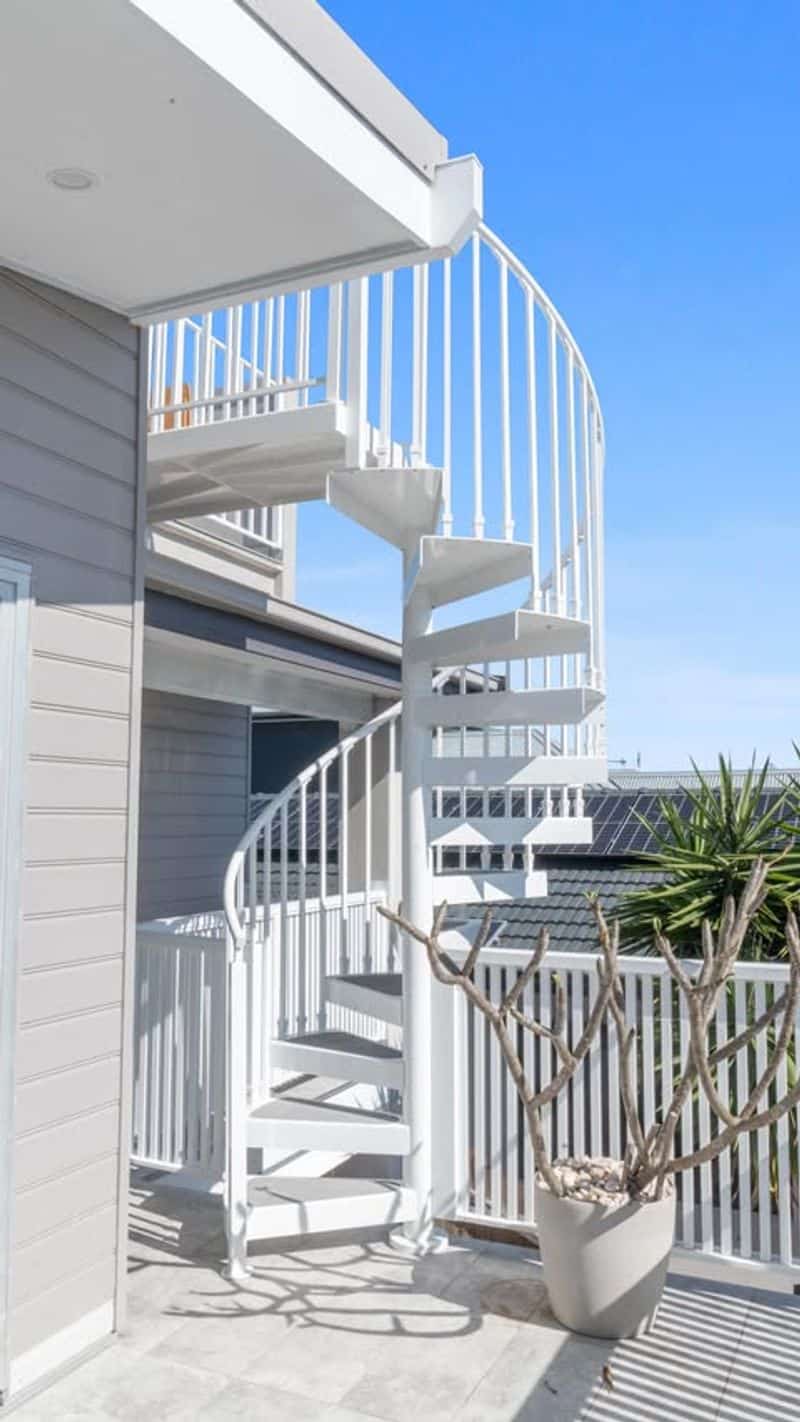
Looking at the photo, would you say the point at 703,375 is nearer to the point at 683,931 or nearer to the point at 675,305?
the point at 675,305

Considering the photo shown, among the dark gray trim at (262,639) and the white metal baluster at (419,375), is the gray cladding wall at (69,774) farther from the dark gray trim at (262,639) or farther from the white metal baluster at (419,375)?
the dark gray trim at (262,639)

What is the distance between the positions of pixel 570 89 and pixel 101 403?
4.40 m

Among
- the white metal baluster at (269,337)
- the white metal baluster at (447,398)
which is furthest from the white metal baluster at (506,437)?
the white metal baluster at (269,337)

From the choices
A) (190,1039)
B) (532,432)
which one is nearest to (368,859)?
(190,1039)

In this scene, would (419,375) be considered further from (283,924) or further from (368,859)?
(368,859)

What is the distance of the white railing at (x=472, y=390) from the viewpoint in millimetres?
3582

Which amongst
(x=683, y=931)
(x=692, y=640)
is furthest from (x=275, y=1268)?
(x=692, y=640)

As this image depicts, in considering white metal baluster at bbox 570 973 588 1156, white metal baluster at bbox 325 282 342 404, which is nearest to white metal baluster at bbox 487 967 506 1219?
white metal baluster at bbox 570 973 588 1156

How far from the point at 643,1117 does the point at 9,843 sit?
86.1 inches

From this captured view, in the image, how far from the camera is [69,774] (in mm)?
2865

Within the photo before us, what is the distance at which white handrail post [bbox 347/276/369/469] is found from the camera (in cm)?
351

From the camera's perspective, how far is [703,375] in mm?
9422

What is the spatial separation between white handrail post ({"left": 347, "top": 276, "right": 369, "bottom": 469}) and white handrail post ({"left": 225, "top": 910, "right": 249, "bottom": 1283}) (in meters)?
1.71

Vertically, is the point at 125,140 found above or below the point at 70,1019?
above
